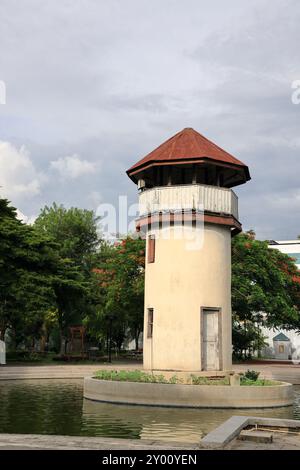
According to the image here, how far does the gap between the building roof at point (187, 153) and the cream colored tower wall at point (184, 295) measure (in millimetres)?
3092

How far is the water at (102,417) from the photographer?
14273 mm

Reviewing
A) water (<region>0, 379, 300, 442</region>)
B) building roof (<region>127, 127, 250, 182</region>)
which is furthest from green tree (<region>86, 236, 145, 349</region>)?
water (<region>0, 379, 300, 442</region>)

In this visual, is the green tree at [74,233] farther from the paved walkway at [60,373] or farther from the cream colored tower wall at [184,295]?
the cream colored tower wall at [184,295]

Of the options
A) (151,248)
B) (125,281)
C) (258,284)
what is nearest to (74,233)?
(125,281)

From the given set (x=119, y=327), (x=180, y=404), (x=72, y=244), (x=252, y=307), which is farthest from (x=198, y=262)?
(x=72, y=244)

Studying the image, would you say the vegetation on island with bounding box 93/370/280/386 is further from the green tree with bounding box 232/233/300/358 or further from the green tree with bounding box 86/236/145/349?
the green tree with bounding box 86/236/145/349

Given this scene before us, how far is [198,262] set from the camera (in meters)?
24.7

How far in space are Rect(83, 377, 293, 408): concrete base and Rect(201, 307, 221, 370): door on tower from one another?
4411mm

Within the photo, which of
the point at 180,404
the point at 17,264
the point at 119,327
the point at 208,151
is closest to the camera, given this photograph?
the point at 180,404

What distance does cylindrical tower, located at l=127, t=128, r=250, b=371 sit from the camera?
24438mm

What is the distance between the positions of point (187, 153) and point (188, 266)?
5.22 m

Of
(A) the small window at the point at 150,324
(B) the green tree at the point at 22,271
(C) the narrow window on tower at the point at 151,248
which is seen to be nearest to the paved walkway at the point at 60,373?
(B) the green tree at the point at 22,271
